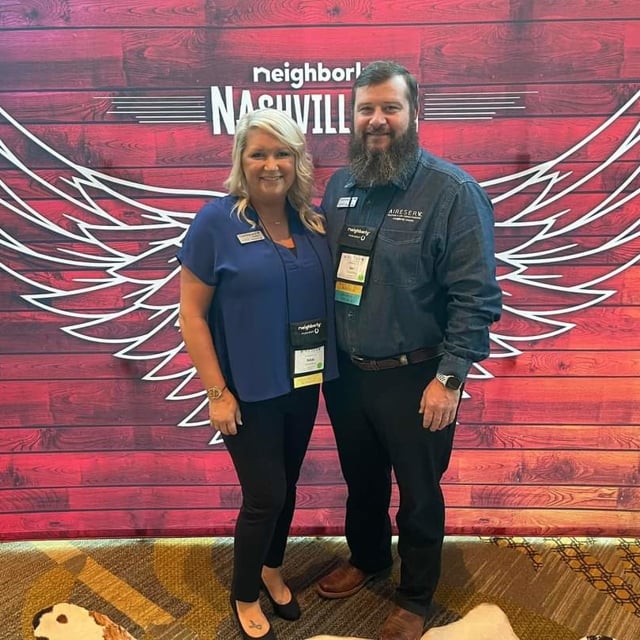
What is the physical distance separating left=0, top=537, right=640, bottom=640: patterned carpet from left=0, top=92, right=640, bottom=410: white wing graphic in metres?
0.76

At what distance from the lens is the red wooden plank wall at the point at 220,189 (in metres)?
1.79

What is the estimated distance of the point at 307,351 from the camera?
1546 millimetres

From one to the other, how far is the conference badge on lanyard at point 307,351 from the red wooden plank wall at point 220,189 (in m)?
0.64

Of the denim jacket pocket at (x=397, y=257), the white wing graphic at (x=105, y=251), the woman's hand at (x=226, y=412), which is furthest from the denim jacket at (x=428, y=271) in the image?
the white wing graphic at (x=105, y=251)

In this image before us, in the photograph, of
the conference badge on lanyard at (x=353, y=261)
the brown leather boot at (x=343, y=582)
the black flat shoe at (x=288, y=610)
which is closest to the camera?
the conference badge on lanyard at (x=353, y=261)

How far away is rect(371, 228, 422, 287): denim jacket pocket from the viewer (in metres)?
1.49

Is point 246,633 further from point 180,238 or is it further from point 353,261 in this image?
point 180,238

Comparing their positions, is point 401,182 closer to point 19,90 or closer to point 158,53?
point 158,53

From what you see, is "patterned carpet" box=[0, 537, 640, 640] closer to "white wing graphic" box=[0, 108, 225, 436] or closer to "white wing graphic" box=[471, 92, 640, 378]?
"white wing graphic" box=[0, 108, 225, 436]

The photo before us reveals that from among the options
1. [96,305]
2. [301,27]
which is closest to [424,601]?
[96,305]

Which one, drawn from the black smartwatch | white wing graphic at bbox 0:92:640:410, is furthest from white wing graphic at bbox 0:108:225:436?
the black smartwatch

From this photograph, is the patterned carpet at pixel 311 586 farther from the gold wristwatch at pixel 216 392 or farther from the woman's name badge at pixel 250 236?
the woman's name badge at pixel 250 236

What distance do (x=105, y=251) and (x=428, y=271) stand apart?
44.5 inches

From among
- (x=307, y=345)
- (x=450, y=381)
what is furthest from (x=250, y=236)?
(x=450, y=381)
